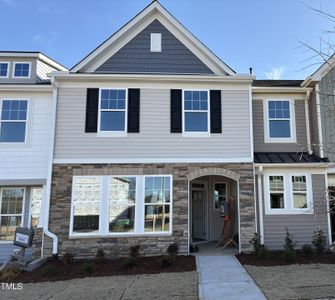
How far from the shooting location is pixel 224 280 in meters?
7.96

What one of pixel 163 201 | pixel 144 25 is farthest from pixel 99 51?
pixel 163 201

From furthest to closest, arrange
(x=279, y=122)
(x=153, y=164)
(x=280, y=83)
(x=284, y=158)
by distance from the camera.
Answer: (x=280, y=83) < (x=279, y=122) < (x=284, y=158) < (x=153, y=164)

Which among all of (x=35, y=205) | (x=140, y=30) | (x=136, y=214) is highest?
(x=140, y=30)

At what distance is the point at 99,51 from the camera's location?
11914mm

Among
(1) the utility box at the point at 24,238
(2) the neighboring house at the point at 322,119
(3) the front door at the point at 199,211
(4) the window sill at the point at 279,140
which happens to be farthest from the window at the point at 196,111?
(1) the utility box at the point at 24,238

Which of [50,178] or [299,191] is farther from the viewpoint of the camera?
[299,191]

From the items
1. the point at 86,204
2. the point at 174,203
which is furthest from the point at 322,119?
the point at 86,204

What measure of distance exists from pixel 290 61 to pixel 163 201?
22.3ft

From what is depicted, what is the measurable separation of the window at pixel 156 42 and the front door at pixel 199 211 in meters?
5.75

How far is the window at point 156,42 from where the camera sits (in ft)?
40.4

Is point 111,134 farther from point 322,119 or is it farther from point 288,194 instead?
point 322,119

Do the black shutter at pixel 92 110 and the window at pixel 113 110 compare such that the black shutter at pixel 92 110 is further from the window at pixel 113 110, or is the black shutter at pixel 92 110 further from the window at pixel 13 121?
the window at pixel 13 121

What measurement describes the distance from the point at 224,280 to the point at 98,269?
3.68m

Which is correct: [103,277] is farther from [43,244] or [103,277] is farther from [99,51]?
[99,51]
